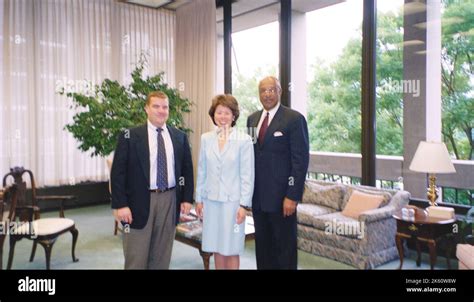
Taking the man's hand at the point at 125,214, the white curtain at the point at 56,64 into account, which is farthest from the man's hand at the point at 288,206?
the white curtain at the point at 56,64

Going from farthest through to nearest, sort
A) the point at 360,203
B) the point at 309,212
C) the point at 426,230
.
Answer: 1. the point at 309,212
2. the point at 360,203
3. the point at 426,230

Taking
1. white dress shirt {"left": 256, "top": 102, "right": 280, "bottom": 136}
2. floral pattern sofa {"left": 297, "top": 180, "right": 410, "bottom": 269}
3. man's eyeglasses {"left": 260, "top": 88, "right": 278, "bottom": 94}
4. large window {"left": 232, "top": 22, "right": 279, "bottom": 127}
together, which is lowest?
floral pattern sofa {"left": 297, "top": 180, "right": 410, "bottom": 269}

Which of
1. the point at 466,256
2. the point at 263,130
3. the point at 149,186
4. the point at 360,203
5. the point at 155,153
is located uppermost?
the point at 263,130

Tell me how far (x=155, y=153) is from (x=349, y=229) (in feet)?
5.74

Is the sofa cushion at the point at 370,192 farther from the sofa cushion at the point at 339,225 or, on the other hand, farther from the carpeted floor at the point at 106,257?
the carpeted floor at the point at 106,257

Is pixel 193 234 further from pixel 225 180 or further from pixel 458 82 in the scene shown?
pixel 458 82

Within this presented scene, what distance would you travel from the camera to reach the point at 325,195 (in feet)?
11.9

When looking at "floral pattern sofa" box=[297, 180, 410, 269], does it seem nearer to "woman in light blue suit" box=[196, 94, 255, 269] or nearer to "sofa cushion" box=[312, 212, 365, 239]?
"sofa cushion" box=[312, 212, 365, 239]

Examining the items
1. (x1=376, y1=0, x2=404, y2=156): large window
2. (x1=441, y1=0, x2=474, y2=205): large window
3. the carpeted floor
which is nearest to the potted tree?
the carpeted floor

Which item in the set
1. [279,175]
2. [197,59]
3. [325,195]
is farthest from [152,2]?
[279,175]

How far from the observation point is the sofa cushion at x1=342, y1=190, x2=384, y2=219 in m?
3.18

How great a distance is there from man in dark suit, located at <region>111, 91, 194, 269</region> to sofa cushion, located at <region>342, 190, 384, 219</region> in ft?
5.72

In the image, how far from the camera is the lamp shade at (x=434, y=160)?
9.00 ft
